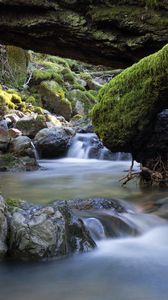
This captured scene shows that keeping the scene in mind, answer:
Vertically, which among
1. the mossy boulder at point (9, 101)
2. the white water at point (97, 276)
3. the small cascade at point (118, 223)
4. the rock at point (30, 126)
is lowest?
the white water at point (97, 276)

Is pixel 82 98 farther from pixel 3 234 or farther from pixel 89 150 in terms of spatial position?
pixel 3 234

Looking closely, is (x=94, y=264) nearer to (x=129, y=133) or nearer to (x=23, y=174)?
(x=129, y=133)

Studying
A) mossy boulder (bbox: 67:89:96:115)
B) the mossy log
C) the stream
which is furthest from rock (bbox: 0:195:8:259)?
mossy boulder (bbox: 67:89:96:115)

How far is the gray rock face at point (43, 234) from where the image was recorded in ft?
14.4

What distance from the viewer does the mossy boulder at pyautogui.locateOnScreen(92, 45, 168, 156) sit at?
7.22 meters

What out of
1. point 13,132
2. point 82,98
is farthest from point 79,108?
point 13,132

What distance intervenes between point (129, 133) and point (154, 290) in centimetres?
398

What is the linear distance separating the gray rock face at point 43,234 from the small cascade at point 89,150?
9.21 metres

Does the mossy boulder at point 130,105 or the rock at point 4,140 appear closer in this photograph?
the mossy boulder at point 130,105

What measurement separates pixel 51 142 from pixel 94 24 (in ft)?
22.9

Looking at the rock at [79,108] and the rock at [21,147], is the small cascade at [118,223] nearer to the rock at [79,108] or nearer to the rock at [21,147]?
the rock at [21,147]

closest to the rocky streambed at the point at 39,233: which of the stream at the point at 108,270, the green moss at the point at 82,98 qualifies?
the stream at the point at 108,270

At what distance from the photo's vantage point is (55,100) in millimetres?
21984

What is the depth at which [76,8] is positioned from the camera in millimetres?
7855
